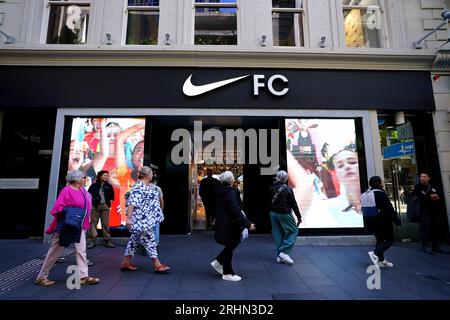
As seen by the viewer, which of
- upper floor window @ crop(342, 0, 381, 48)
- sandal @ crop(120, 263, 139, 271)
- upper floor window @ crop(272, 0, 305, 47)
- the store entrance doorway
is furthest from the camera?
the store entrance doorway

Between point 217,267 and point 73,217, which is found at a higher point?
point 73,217

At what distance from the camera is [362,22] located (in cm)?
885

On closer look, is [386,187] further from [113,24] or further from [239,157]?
[113,24]

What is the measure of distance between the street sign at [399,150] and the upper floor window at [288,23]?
4.28 meters

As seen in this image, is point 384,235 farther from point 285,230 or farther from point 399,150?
point 399,150

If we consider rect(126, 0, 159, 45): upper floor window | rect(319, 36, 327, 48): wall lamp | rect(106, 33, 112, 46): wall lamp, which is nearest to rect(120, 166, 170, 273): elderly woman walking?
rect(106, 33, 112, 46): wall lamp

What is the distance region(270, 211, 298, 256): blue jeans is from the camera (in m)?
5.48

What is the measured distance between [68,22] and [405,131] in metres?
11.2

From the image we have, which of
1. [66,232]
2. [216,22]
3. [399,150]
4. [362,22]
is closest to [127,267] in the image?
[66,232]

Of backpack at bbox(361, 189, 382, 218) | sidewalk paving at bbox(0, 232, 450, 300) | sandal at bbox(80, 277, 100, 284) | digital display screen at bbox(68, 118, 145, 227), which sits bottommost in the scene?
sidewalk paving at bbox(0, 232, 450, 300)

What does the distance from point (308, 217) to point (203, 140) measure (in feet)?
15.9

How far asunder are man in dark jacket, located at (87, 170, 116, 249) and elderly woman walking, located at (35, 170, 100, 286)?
250 centimetres

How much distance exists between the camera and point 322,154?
7891 millimetres

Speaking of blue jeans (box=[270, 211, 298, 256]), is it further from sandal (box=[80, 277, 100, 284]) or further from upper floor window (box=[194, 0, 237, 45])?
upper floor window (box=[194, 0, 237, 45])
